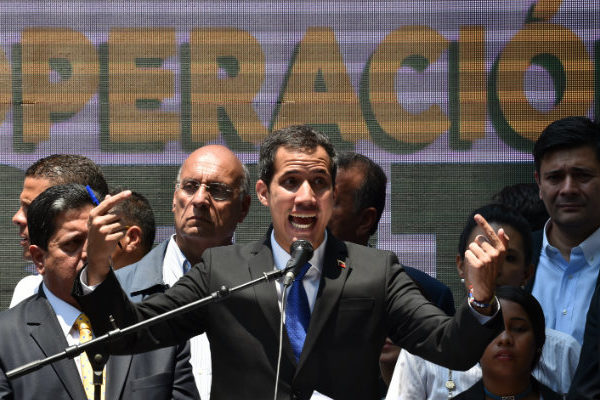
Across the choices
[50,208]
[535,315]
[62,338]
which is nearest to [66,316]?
[62,338]

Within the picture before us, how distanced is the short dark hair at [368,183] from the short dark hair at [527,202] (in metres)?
0.69

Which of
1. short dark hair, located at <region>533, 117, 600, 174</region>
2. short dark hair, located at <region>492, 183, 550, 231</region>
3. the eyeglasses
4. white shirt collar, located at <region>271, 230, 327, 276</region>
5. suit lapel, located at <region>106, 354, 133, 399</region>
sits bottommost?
suit lapel, located at <region>106, 354, 133, 399</region>

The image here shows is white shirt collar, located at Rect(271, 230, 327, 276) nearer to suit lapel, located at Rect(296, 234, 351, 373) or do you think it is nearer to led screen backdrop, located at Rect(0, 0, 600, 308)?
suit lapel, located at Rect(296, 234, 351, 373)

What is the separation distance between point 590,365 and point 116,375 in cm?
184

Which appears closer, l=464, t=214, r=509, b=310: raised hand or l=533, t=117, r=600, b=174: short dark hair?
l=464, t=214, r=509, b=310: raised hand

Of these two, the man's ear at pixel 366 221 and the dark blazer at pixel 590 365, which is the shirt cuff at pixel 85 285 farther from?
the man's ear at pixel 366 221

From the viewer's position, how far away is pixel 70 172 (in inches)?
185

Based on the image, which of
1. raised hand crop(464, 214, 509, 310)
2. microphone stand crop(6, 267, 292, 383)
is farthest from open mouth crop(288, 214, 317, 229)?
raised hand crop(464, 214, 509, 310)

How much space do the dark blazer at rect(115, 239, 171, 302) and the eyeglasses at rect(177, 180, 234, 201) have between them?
1.12 ft

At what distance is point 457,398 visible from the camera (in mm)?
4125

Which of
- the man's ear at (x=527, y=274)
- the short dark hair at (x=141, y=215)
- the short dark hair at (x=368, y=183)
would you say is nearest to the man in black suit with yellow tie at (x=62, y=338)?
the short dark hair at (x=141, y=215)

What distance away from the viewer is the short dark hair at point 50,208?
3898mm

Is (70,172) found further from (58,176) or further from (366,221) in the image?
(366,221)

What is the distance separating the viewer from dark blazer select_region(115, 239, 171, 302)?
14.8 ft
